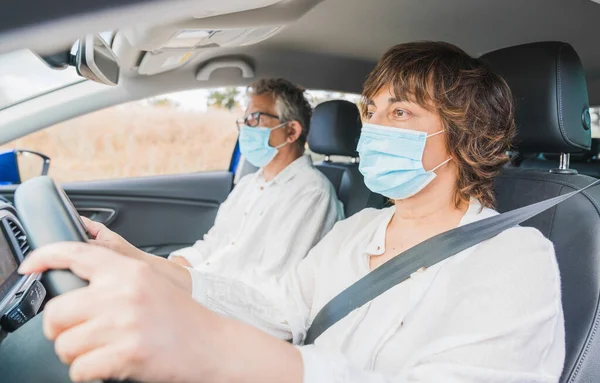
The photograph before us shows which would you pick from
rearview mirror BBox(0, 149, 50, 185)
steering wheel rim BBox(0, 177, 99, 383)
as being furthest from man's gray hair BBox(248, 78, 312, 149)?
steering wheel rim BBox(0, 177, 99, 383)

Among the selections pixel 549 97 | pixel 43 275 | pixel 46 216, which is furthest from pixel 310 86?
pixel 43 275

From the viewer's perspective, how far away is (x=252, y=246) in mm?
2332

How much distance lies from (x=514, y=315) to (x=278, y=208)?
149 centimetres

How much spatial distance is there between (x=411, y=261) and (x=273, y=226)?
1.12 metres

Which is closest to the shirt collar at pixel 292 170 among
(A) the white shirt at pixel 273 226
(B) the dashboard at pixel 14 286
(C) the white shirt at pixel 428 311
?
(A) the white shirt at pixel 273 226

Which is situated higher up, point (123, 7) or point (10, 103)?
point (123, 7)

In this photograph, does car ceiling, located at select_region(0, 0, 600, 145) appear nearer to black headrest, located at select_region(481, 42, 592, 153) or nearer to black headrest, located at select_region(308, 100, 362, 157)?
black headrest, located at select_region(308, 100, 362, 157)

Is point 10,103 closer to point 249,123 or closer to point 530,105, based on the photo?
point 249,123

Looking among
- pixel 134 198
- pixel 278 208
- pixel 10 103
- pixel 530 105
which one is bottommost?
pixel 134 198

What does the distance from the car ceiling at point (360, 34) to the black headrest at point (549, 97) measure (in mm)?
546

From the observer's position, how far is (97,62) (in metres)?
1.14

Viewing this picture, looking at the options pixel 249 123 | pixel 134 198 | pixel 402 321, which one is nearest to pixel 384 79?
pixel 402 321

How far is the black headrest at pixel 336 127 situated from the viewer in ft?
8.04

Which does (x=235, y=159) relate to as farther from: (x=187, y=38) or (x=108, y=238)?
(x=108, y=238)
